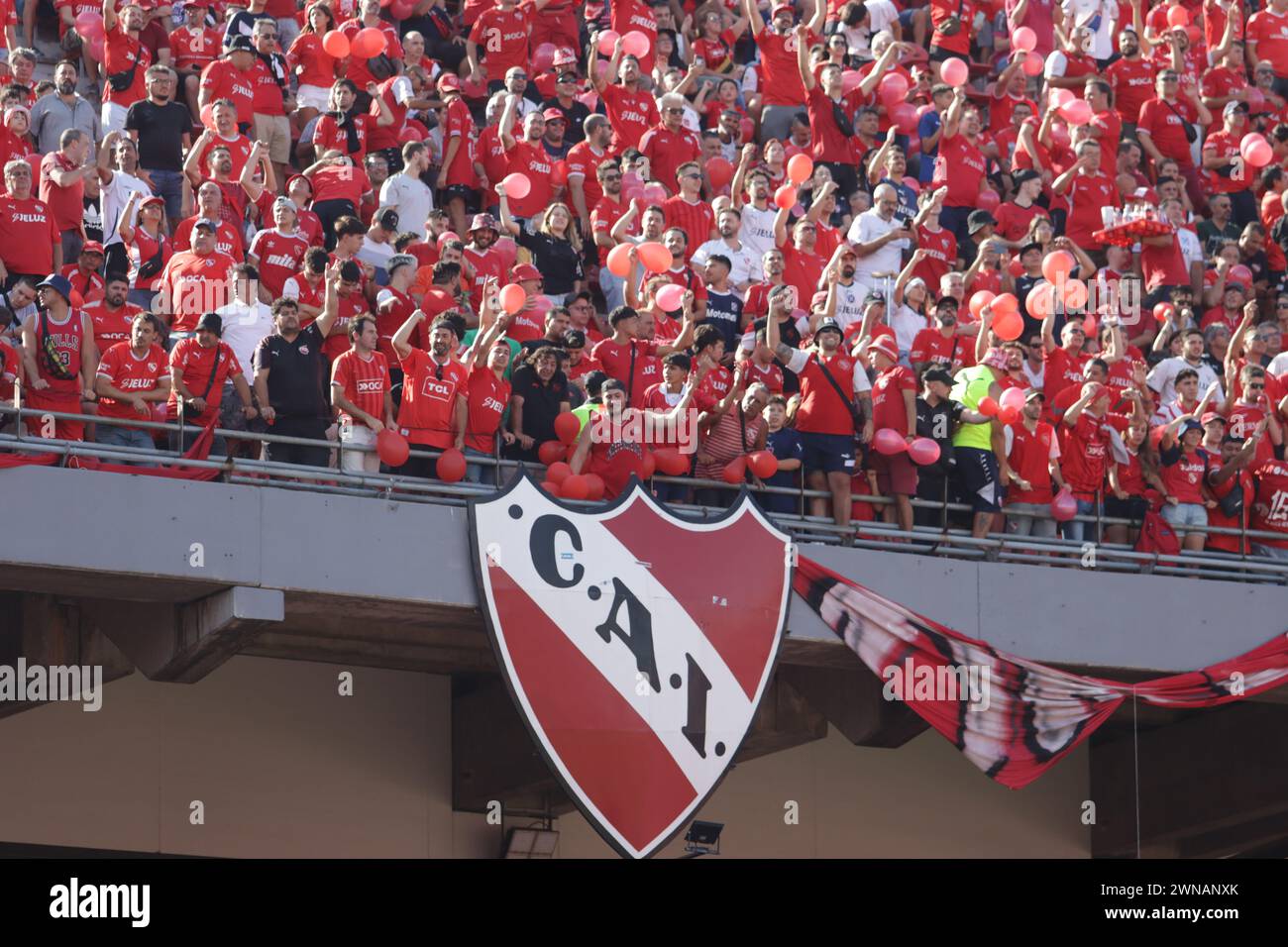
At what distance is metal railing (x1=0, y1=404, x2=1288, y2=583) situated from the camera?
1329 centimetres

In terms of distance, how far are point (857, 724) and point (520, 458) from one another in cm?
345

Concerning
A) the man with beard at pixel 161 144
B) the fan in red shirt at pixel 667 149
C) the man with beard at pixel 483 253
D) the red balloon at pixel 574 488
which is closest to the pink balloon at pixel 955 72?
the fan in red shirt at pixel 667 149

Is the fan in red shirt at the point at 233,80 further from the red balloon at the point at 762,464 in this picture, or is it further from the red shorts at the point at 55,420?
the red balloon at the point at 762,464

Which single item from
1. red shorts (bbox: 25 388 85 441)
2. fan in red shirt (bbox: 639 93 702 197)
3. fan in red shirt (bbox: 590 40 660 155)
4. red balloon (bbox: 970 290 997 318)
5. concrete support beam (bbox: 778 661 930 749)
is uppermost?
fan in red shirt (bbox: 590 40 660 155)

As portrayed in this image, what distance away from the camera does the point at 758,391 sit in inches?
588

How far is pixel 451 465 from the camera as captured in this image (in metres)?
14.0

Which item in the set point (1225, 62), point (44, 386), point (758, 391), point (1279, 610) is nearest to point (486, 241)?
point (758, 391)

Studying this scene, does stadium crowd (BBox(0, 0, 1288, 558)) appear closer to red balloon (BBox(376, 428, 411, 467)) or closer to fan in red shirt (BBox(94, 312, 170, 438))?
fan in red shirt (BBox(94, 312, 170, 438))

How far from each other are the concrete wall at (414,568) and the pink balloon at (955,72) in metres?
6.08

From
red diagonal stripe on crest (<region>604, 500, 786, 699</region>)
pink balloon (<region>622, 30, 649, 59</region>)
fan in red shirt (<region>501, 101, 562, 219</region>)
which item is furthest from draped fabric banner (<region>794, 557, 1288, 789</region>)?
pink balloon (<region>622, 30, 649, 59</region>)

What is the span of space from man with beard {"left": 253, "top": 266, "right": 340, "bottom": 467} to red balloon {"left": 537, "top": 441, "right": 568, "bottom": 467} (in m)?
1.30

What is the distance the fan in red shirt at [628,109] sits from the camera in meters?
18.8

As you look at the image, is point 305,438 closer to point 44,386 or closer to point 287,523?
point 287,523

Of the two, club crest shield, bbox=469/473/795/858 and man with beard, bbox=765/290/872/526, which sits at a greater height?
man with beard, bbox=765/290/872/526
